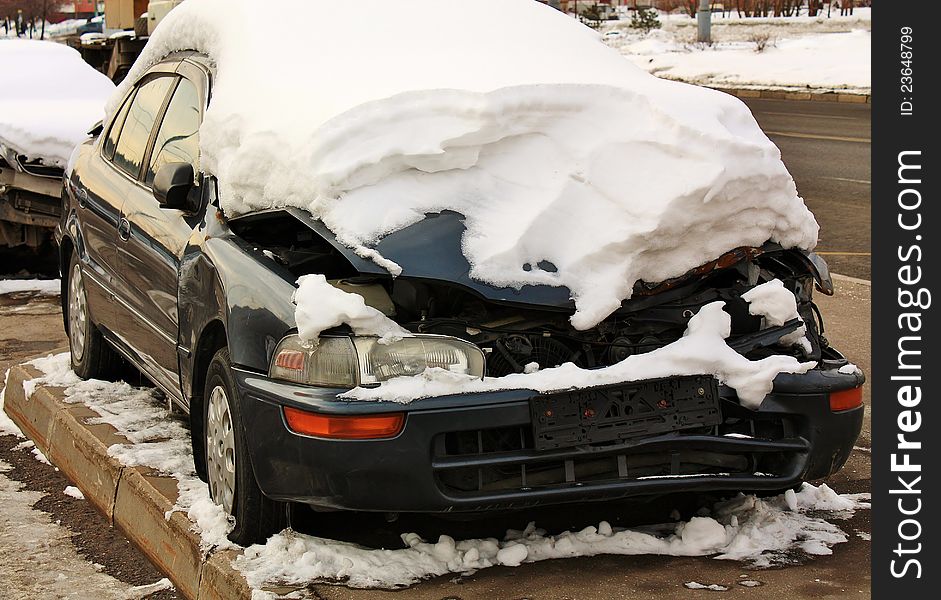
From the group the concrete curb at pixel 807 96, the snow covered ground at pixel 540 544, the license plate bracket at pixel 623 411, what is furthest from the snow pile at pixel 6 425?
the concrete curb at pixel 807 96

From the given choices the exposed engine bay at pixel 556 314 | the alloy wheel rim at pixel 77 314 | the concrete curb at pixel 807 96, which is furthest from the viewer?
the concrete curb at pixel 807 96

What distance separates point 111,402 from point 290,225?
5.66 feet

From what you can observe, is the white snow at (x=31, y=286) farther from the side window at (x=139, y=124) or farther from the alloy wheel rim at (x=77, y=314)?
the side window at (x=139, y=124)

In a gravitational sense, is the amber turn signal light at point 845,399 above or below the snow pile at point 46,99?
below

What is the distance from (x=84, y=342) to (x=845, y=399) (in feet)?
11.8

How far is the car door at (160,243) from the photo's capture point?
514 cm

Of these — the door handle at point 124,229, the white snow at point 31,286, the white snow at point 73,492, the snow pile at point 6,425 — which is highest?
the door handle at point 124,229

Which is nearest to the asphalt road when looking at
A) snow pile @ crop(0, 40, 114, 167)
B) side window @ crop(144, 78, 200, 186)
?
side window @ crop(144, 78, 200, 186)

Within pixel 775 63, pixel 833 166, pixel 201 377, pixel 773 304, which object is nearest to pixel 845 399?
pixel 773 304

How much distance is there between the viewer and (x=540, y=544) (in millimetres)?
4324

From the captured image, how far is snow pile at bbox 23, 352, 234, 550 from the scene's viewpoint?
14.9 ft

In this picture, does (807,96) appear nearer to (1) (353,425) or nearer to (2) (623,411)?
(2) (623,411)
